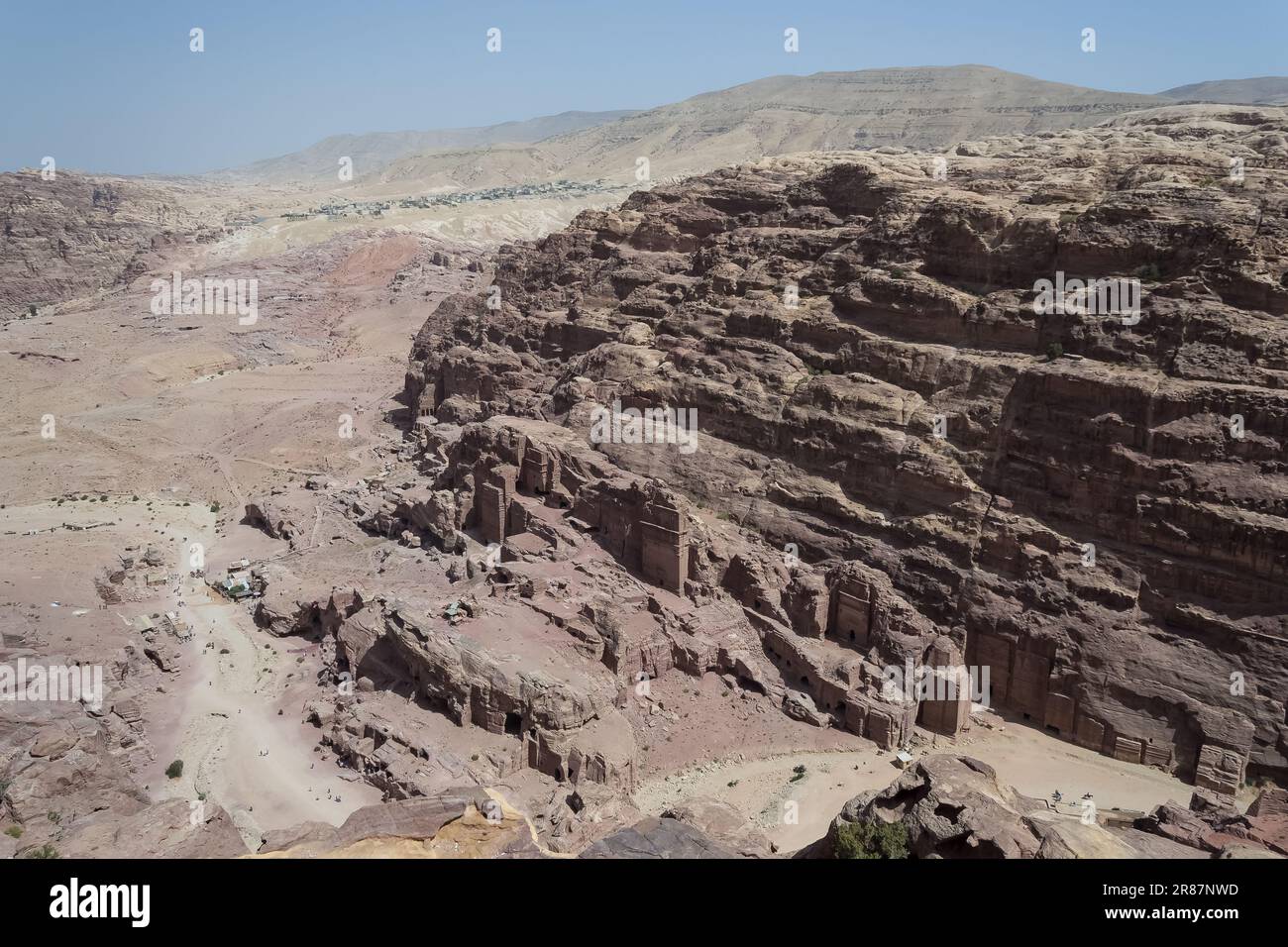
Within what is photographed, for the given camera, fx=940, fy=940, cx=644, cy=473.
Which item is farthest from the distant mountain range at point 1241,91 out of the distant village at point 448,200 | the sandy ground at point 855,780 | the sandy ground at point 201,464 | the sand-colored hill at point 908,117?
the sandy ground at point 855,780

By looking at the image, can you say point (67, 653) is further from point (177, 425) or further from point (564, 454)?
point (177, 425)

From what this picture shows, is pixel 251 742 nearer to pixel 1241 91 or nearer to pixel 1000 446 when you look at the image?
pixel 1000 446

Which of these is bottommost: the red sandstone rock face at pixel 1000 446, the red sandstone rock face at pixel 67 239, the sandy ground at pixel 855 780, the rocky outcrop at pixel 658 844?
the sandy ground at pixel 855 780

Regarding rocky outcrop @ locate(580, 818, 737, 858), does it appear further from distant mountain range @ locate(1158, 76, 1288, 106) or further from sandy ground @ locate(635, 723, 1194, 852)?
distant mountain range @ locate(1158, 76, 1288, 106)

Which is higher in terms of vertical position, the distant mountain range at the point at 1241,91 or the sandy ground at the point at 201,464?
the distant mountain range at the point at 1241,91

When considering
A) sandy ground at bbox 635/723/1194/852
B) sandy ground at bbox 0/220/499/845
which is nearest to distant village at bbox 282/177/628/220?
sandy ground at bbox 0/220/499/845

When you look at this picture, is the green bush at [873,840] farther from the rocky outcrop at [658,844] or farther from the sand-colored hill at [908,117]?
the sand-colored hill at [908,117]

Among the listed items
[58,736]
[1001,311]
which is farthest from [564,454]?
[58,736]
